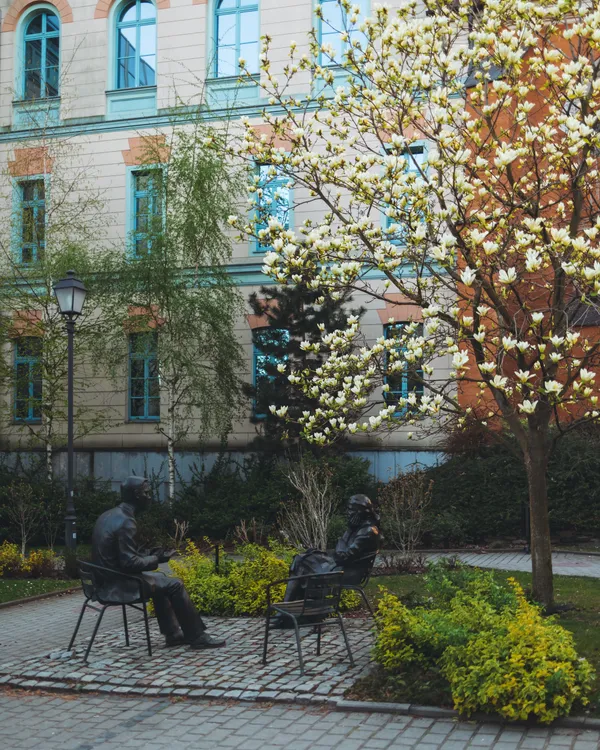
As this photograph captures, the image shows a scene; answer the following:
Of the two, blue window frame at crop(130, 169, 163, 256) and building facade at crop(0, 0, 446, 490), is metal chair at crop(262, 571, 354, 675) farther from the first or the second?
blue window frame at crop(130, 169, 163, 256)

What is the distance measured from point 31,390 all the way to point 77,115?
7.45 meters

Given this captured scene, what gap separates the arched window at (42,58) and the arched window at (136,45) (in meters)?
1.84

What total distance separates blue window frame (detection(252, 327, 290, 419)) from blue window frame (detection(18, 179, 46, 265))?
6.12 metres

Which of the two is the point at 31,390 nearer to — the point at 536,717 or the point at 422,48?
the point at 422,48

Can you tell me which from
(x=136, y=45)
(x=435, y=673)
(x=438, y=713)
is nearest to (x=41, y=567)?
(x=435, y=673)

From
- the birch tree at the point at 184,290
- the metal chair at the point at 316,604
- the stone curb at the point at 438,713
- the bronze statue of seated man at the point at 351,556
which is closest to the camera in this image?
the stone curb at the point at 438,713

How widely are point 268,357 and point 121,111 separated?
8883 mm

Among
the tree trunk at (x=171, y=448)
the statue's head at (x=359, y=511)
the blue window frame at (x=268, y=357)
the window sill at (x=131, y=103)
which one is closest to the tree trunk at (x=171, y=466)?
the tree trunk at (x=171, y=448)

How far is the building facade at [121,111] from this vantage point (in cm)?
2202

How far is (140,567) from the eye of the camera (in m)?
8.40

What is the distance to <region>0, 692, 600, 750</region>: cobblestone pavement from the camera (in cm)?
579

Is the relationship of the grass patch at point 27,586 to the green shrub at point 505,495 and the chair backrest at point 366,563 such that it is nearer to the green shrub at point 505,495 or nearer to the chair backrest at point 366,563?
the chair backrest at point 366,563

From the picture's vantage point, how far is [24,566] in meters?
→ 15.2

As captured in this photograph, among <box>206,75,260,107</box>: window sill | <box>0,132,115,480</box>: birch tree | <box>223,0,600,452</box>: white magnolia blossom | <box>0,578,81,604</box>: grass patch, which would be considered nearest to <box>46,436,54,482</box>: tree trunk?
<box>0,132,115,480</box>: birch tree
